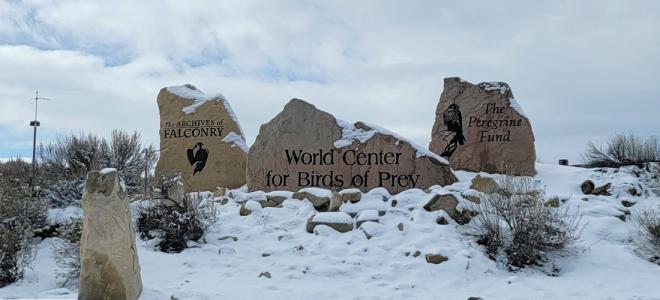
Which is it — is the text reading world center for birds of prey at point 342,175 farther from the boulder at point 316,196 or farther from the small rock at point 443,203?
the small rock at point 443,203

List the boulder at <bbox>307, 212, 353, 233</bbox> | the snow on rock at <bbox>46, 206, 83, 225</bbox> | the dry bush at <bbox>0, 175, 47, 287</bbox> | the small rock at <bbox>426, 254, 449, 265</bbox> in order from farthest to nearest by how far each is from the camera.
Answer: the snow on rock at <bbox>46, 206, 83, 225</bbox> < the boulder at <bbox>307, 212, 353, 233</bbox> < the small rock at <bbox>426, 254, 449, 265</bbox> < the dry bush at <bbox>0, 175, 47, 287</bbox>

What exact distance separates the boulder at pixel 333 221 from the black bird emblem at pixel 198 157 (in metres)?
6.75

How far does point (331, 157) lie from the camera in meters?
11.2

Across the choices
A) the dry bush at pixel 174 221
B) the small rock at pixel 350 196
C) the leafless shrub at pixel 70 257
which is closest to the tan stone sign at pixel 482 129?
the small rock at pixel 350 196

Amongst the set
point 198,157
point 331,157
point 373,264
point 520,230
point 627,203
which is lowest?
point 373,264

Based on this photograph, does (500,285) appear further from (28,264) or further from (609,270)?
(28,264)

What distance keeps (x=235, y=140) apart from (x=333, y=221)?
6868mm

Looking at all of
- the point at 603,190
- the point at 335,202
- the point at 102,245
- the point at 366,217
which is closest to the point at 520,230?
the point at 366,217

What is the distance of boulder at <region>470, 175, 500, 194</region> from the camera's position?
10.0 meters

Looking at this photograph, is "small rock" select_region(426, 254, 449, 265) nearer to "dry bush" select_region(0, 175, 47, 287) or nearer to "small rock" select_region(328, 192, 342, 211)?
"small rock" select_region(328, 192, 342, 211)

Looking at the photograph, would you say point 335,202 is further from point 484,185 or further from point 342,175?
point 484,185

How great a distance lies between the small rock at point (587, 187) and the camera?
11.1 meters

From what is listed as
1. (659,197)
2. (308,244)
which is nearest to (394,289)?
(308,244)


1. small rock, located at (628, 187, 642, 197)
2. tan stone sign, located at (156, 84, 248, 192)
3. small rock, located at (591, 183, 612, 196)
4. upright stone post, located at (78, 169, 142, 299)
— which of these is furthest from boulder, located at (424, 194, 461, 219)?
tan stone sign, located at (156, 84, 248, 192)
